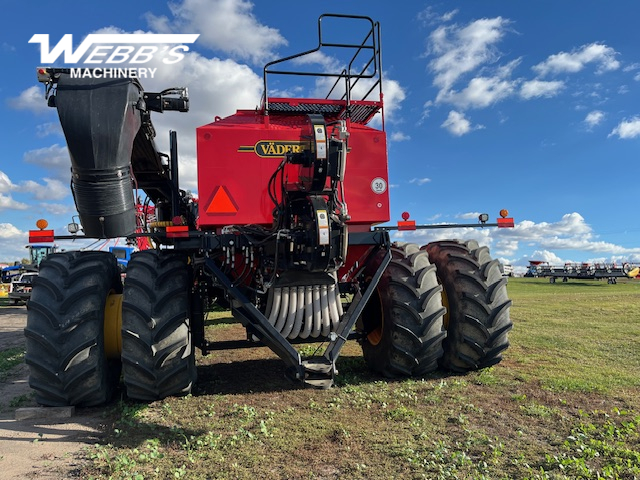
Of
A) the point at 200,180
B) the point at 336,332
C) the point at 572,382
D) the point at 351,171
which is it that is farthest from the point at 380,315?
the point at 200,180

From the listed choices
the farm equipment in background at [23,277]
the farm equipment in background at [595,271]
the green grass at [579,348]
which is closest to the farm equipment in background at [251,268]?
the green grass at [579,348]

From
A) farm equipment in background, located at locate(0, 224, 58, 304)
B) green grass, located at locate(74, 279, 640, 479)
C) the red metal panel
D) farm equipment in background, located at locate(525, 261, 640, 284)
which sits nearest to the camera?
green grass, located at locate(74, 279, 640, 479)

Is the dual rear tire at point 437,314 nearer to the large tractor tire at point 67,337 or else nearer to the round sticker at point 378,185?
the round sticker at point 378,185

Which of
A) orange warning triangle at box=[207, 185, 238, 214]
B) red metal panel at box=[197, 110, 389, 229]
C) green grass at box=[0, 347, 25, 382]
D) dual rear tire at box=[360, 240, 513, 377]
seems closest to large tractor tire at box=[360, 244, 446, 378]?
dual rear tire at box=[360, 240, 513, 377]

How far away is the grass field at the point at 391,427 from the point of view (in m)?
3.38

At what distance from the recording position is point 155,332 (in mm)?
4770

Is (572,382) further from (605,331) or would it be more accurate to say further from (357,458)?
(605,331)

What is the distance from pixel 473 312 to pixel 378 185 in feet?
5.99

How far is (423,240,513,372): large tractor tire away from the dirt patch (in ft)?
12.7

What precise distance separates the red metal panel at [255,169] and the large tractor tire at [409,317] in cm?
69

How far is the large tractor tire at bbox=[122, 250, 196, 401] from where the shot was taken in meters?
4.76

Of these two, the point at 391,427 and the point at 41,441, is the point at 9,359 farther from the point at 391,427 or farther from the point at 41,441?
the point at 391,427

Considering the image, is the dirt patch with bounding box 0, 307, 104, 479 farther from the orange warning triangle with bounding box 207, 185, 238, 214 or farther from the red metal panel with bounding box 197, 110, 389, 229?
the orange warning triangle with bounding box 207, 185, 238, 214

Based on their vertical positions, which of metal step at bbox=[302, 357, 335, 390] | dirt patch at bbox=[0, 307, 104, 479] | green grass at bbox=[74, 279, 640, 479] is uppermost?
metal step at bbox=[302, 357, 335, 390]
